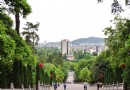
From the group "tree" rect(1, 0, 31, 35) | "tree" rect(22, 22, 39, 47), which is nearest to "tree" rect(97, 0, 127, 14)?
"tree" rect(1, 0, 31, 35)

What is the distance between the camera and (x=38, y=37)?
2945 inches

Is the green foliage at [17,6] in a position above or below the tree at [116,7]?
above

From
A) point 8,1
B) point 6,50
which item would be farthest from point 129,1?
point 8,1

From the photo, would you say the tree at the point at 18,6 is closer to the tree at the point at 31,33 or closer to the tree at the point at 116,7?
the tree at the point at 116,7

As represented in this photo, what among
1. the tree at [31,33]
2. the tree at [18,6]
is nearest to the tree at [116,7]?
the tree at [18,6]

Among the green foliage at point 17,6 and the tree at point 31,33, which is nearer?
the green foliage at point 17,6

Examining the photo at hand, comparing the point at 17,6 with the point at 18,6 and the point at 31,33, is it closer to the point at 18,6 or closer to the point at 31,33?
the point at 18,6

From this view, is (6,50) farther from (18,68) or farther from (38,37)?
(38,37)

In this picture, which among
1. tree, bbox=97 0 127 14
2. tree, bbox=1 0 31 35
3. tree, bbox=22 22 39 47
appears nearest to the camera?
tree, bbox=97 0 127 14

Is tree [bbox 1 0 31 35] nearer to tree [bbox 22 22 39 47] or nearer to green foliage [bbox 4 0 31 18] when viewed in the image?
green foliage [bbox 4 0 31 18]

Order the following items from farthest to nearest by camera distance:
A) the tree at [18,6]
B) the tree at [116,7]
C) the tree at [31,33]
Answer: the tree at [31,33]
the tree at [18,6]
the tree at [116,7]

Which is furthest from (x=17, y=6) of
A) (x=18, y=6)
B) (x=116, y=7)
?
(x=116, y=7)

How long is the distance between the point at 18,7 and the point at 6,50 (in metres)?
2.82

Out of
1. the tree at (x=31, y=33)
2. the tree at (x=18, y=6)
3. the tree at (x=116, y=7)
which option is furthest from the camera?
the tree at (x=31, y=33)
